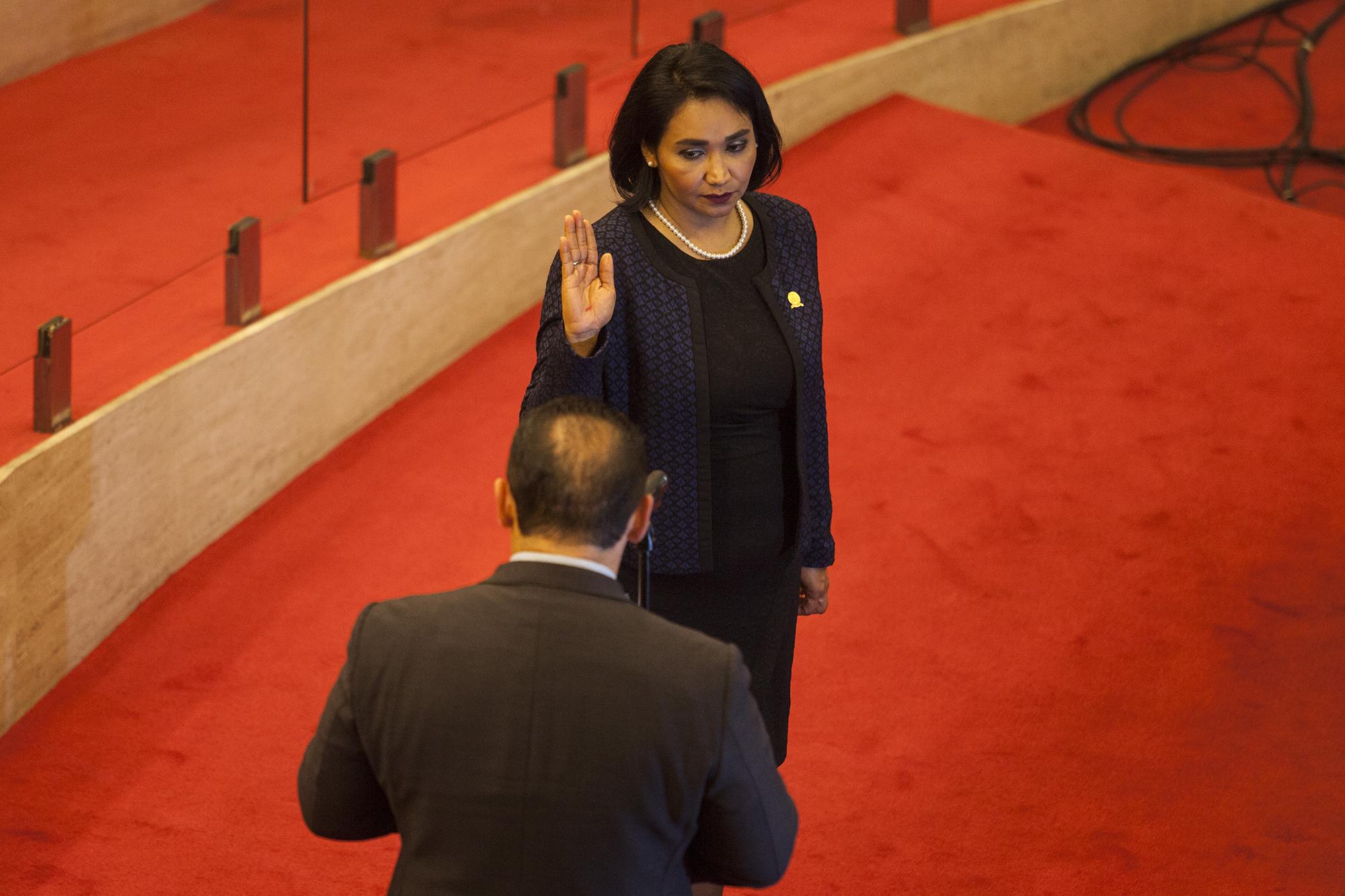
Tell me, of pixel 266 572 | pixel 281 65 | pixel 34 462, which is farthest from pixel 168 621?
pixel 281 65

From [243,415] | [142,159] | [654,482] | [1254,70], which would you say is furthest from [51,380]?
[1254,70]

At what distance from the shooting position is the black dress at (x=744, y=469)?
2.07 m

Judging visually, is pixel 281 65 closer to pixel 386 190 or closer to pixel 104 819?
pixel 386 190

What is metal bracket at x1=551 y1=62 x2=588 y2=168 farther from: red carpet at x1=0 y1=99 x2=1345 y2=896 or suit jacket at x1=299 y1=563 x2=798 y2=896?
suit jacket at x1=299 y1=563 x2=798 y2=896

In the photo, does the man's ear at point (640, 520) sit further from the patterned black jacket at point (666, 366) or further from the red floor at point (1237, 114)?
the red floor at point (1237, 114)

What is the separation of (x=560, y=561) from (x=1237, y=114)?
536cm

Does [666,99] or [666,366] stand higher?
[666,99]

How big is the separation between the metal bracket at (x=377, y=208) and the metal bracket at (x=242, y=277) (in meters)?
0.38

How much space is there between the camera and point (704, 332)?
206 cm

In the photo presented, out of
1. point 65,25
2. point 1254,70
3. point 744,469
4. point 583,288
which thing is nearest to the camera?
point 583,288

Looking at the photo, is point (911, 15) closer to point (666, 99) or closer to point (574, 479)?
point (666, 99)

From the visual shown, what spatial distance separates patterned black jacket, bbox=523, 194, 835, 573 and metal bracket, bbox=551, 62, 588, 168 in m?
2.35

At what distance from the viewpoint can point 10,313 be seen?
319 centimetres

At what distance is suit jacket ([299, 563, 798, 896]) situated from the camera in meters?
1.38
